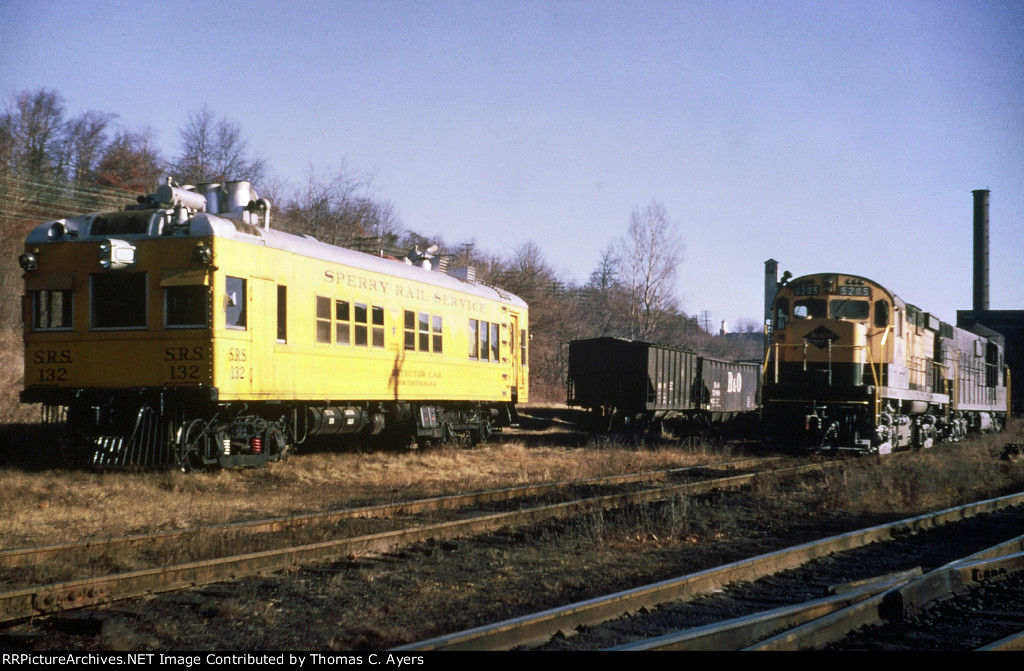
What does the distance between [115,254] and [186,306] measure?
1238 millimetres

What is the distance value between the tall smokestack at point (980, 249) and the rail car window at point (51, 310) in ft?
178

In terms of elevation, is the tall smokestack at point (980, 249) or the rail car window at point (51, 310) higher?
the tall smokestack at point (980, 249)

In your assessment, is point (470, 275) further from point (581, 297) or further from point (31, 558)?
point (581, 297)

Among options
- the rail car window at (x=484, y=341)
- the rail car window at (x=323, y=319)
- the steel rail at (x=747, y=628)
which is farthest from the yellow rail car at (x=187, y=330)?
the steel rail at (x=747, y=628)

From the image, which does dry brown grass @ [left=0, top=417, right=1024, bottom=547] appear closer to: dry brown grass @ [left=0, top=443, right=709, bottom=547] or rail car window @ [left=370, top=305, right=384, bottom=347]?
dry brown grass @ [left=0, top=443, right=709, bottom=547]

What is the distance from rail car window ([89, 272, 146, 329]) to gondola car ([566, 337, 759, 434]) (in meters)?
15.5

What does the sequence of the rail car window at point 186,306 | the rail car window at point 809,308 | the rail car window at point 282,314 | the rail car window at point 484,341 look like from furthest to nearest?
the rail car window at point 484,341, the rail car window at point 809,308, the rail car window at point 282,314, the rail car window at point 186,306

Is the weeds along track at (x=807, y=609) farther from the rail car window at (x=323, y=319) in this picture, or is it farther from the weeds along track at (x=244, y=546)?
the rail car window at (x=323, y=319)

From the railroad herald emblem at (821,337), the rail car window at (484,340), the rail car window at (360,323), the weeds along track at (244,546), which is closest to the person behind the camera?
the weeds along track at (244,546)

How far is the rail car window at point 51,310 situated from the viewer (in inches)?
521

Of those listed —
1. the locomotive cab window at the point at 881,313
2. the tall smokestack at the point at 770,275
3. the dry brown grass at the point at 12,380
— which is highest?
the tall smokestack at the point at 770,275

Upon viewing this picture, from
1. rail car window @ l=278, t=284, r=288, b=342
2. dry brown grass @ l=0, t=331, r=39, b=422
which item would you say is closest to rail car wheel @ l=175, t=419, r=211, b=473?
rail car window @ l=278, t=284, r=288, b=342

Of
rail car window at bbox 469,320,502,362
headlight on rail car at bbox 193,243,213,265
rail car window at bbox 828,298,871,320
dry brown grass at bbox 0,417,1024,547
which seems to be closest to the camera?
dry brown grass at bbox 0,417,1024,547

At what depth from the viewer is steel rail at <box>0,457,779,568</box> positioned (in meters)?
7.52
